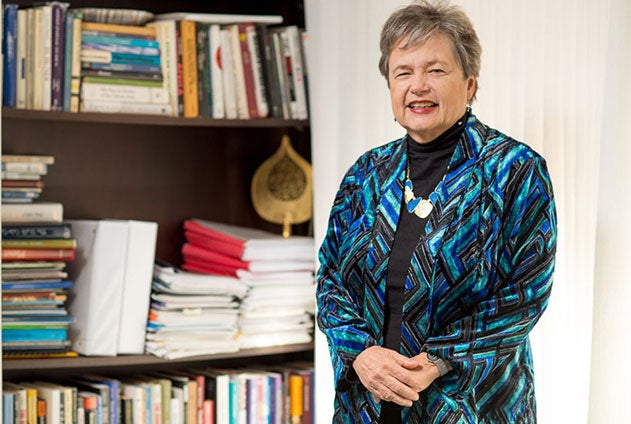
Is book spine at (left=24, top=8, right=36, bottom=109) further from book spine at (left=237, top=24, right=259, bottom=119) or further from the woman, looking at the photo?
the woman

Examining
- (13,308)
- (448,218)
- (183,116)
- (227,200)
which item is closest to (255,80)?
(183,116)

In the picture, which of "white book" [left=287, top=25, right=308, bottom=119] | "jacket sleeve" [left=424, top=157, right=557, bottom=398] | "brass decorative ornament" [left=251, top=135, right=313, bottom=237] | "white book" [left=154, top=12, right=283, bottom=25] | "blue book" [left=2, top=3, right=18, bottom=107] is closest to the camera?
"jacket sleeve" [left=424, top=157, right=557, bottom=398]

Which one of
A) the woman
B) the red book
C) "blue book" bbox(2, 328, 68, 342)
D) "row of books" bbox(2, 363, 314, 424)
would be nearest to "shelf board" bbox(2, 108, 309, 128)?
the red book

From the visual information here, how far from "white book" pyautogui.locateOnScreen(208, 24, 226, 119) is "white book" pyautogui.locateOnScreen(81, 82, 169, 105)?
0.14 meters

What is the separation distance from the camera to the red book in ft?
8.52

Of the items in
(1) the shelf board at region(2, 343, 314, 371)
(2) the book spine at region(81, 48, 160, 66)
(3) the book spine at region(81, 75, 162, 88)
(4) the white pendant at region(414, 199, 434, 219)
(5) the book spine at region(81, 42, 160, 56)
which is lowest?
(1) the shelf board at region(2, 343, 314, 371)

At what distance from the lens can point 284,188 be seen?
3.14 m

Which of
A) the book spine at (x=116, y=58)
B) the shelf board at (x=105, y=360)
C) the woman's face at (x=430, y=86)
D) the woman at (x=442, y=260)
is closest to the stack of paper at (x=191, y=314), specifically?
the shelf board at (x=105, y=360)

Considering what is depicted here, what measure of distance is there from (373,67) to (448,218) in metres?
0.87

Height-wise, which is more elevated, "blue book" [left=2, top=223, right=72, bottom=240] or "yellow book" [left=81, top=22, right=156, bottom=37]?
"yellow book" [left=81, top=22, right=156, bottom=37]

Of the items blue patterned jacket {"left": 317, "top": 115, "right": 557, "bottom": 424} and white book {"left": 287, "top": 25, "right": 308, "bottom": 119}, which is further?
white book {"left": 287, "top": 25, "right": 308, "bottom": 119}

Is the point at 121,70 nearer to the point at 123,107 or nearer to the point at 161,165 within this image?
the point at 123,107

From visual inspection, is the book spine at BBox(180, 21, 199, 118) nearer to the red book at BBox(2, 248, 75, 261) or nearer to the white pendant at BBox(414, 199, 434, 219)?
the red book at BBox(2, 248, 75, 261)

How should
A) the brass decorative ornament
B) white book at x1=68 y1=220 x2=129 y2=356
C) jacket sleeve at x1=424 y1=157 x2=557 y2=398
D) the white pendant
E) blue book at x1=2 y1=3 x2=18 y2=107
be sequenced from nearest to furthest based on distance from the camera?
jacket sleeve at x1=424 y1=157 x2=557 y2=398 < the white pendant < blue book at x1=2 y1=3 x2=18 y2=107 < white book at x1=68 y1=220 x2=129 y2=356 < the brass decorative ornament
